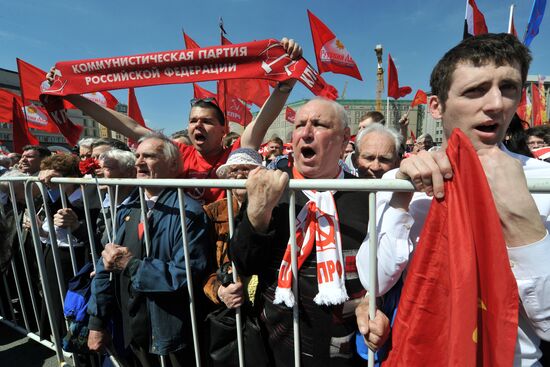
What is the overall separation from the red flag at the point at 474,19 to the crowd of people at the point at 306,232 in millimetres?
2959

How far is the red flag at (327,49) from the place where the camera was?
6.41 metres

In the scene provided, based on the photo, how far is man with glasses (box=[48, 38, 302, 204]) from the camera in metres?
2.65

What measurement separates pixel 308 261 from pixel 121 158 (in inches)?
86.1

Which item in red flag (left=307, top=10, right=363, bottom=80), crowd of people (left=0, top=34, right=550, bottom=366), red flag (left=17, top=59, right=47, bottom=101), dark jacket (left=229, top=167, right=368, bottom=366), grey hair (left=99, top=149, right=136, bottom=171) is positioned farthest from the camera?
red flag (left=307, top=10, right=363, bottom=80)

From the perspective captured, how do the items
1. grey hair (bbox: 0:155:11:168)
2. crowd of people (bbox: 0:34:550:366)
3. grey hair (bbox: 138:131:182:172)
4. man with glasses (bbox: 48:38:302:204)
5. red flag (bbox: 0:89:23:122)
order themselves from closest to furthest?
1. crowd of people (bbox: 0:34:550:366)
2. grey hair (bbox: 138:131:182:172)
3. man with glasses (bbox: 48:38:302:204)
4. grey hair (bbox: 0:155:11:168)
5. red flag (bbox: 0:89:23:122)

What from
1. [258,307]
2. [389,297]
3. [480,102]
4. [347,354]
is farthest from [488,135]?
[258,307]

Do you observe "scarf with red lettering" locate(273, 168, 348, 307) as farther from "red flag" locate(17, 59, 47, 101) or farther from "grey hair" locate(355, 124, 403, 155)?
"red flag" locate(17, 59, 47, 101)

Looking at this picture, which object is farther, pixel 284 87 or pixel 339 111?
pixel 284 87

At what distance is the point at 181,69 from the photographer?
262 cm

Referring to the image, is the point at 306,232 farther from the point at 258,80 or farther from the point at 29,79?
the point at 29,79

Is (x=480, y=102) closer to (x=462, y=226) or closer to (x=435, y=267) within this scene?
(x=462, y=226)

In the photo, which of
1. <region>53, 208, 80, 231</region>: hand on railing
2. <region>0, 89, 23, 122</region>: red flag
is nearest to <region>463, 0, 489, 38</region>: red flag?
<region>53, 208, 80, 231</region>: hand on railing

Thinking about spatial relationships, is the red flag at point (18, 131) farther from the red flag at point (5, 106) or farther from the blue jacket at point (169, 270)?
the blue jacket at point (169, 270)

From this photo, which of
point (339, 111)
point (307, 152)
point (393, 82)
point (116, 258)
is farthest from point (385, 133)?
point (393, 82)
